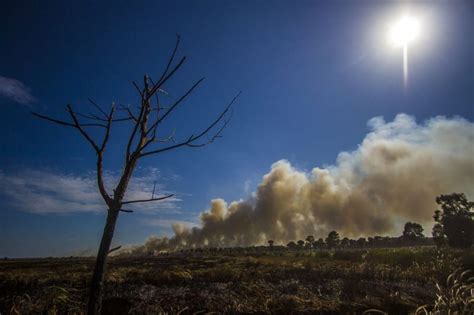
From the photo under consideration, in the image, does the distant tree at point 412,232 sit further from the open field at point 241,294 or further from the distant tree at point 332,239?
the open field at point 241,294

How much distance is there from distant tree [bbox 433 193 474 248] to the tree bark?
46414 mm

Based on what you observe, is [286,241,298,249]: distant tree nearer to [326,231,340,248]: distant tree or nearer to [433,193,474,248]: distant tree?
[326,231,340,248]: distant tree

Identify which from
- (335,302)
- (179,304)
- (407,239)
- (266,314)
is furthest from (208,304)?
(407,239)

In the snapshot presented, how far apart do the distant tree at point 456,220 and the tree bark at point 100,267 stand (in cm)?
4641

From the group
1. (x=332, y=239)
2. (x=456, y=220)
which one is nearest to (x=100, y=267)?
(x=456, y=220)

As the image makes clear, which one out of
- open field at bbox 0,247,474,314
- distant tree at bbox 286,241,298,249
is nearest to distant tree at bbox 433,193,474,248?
open field at bbox 0,247,474,314

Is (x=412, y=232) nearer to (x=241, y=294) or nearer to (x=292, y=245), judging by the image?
(x=292, y=245)

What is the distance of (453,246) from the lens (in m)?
37.4

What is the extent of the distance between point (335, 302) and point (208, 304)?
3.98 metres

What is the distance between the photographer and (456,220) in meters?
37.8

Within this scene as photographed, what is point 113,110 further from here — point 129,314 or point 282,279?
point 282,279

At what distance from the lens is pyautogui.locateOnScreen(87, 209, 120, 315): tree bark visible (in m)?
2.32

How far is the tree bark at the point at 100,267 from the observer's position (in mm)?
2318

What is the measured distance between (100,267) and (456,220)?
47.4m
